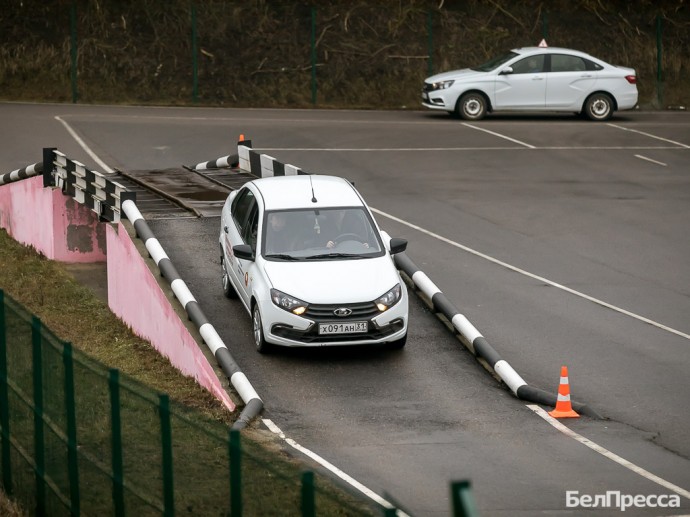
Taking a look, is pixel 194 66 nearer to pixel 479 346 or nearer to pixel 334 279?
pixel 334 279

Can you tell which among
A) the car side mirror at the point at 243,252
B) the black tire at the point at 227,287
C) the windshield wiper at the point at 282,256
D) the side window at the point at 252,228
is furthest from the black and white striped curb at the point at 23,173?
the windshield wiper at the point at 282,256

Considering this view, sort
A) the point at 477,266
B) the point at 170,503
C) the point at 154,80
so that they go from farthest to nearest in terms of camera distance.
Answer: the point at 154,80 → the point at 477,266 → the point at 170,503

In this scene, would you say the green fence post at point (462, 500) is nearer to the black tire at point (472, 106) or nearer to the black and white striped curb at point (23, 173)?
the black and white striped curb at point (23, 173)

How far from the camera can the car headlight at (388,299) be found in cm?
1366

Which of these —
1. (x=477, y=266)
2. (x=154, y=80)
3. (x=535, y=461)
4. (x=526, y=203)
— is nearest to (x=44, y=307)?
(x=477, y=266)

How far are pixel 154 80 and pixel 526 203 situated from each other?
1723 centimetres

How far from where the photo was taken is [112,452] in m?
8.08

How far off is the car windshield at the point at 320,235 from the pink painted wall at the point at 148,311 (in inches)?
60.9

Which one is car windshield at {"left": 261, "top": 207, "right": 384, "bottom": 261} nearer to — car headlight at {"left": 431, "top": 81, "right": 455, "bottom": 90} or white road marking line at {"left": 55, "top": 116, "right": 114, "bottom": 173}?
white road marking line at {"left": 55, "top": 116, "right": 114, "bottom": 173}

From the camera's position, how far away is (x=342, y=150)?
92.5ft

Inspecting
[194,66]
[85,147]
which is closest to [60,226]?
[85,147]

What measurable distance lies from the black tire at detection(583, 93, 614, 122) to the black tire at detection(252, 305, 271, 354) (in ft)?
67.9

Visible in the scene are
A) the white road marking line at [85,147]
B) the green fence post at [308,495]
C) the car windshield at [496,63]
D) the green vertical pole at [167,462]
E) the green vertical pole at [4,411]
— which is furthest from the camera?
the car windshield at [496,63]

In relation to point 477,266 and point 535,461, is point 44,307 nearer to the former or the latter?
point 477,266
